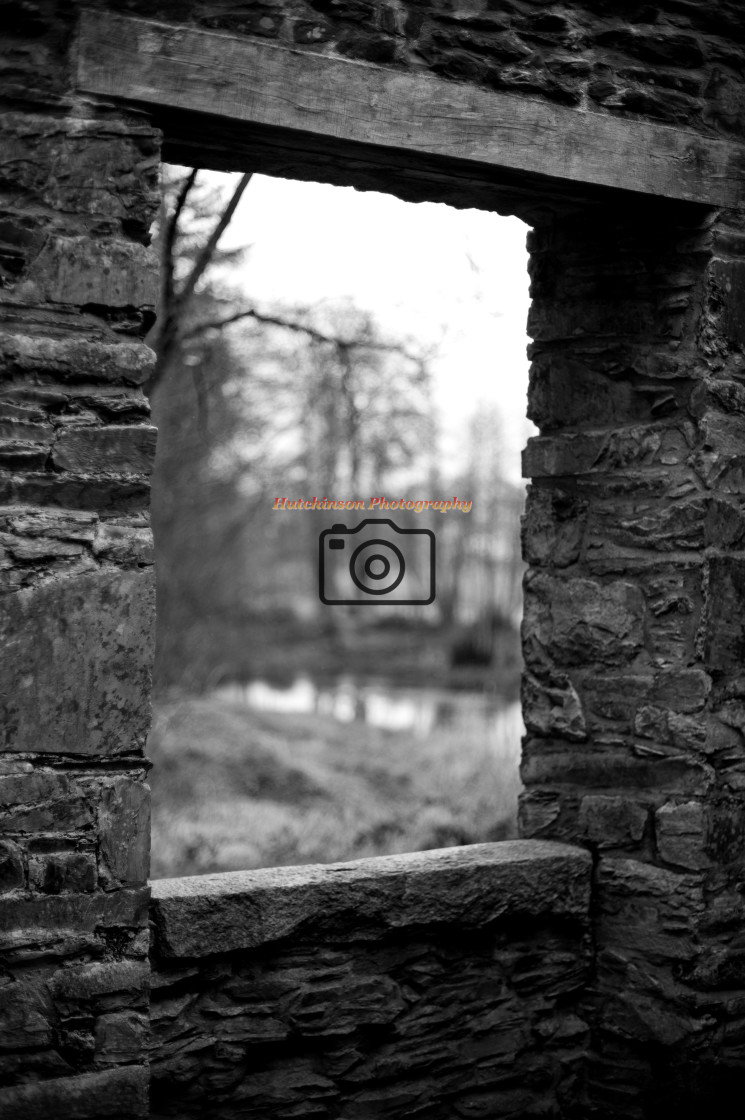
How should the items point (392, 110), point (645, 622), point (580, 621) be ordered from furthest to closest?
point (580, 621) < point (645, 622) < point (392, 110)

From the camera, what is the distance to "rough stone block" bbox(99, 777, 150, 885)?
2605mm

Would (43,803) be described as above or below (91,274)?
below

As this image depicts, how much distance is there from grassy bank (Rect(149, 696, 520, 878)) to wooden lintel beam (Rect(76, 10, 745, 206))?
402 centimetres

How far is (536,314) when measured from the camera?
12.1 feet

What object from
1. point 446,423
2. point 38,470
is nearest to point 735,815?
point 38,470

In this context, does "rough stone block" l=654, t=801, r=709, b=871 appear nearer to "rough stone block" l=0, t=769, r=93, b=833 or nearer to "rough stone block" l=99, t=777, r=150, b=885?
"rough stone block" l=99, t=777, r=150, b=885

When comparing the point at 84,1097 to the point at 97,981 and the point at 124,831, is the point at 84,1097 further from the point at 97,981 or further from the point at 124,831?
the point at 124,831

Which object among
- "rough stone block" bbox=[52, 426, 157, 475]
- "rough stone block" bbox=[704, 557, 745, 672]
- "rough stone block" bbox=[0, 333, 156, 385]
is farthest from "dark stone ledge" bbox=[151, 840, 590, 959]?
"rough stone block" bbox=[0, 333, 156, 385]

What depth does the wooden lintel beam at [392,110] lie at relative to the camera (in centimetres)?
258

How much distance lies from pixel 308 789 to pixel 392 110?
20.9 ft

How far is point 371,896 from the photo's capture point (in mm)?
3146

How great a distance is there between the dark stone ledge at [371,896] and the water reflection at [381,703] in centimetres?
806

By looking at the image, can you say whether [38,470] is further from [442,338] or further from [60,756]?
[442,338]

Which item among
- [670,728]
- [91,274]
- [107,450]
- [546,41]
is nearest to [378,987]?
[670,728]
